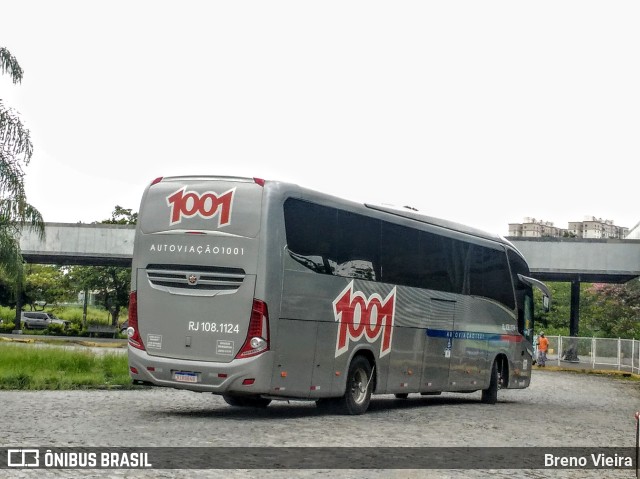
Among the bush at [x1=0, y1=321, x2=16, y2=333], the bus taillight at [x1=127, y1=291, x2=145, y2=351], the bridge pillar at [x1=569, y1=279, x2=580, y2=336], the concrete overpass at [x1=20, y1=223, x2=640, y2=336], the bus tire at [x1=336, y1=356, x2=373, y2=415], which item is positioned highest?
the concrete overpass at [x1=20, y1=223, x2=640, y2=336]

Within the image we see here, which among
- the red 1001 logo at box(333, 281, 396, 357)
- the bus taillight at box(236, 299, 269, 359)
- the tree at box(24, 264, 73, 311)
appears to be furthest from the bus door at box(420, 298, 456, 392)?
the tree at box(24, 264, 73, 311)

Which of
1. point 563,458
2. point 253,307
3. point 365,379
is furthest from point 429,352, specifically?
point 563,458

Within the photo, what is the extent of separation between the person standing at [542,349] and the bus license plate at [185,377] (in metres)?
33.3

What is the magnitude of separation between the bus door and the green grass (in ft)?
21.1

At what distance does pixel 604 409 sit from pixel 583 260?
97.0 ft

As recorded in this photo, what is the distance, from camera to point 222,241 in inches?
615

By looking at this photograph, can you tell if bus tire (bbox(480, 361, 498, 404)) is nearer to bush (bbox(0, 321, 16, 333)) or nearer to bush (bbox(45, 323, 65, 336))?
bush (bbox(45, 323, 65, 336))

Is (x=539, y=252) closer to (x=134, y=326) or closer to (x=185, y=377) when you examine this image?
(x=134, y=326)

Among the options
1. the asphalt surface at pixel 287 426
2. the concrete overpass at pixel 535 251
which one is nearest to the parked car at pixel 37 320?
the concrete overpass at pixel 535 251

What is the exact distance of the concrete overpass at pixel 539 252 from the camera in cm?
5031

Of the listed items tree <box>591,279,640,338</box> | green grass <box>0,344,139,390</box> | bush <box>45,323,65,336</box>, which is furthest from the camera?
bush <box>45,323,65,336</box>

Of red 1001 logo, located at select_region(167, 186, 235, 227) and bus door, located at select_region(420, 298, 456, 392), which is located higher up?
red 1001 logo, located at select_region(167, 186, 235, 227)

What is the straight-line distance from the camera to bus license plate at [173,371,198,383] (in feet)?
50.5

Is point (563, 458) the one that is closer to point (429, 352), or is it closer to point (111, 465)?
point (111, 465)
